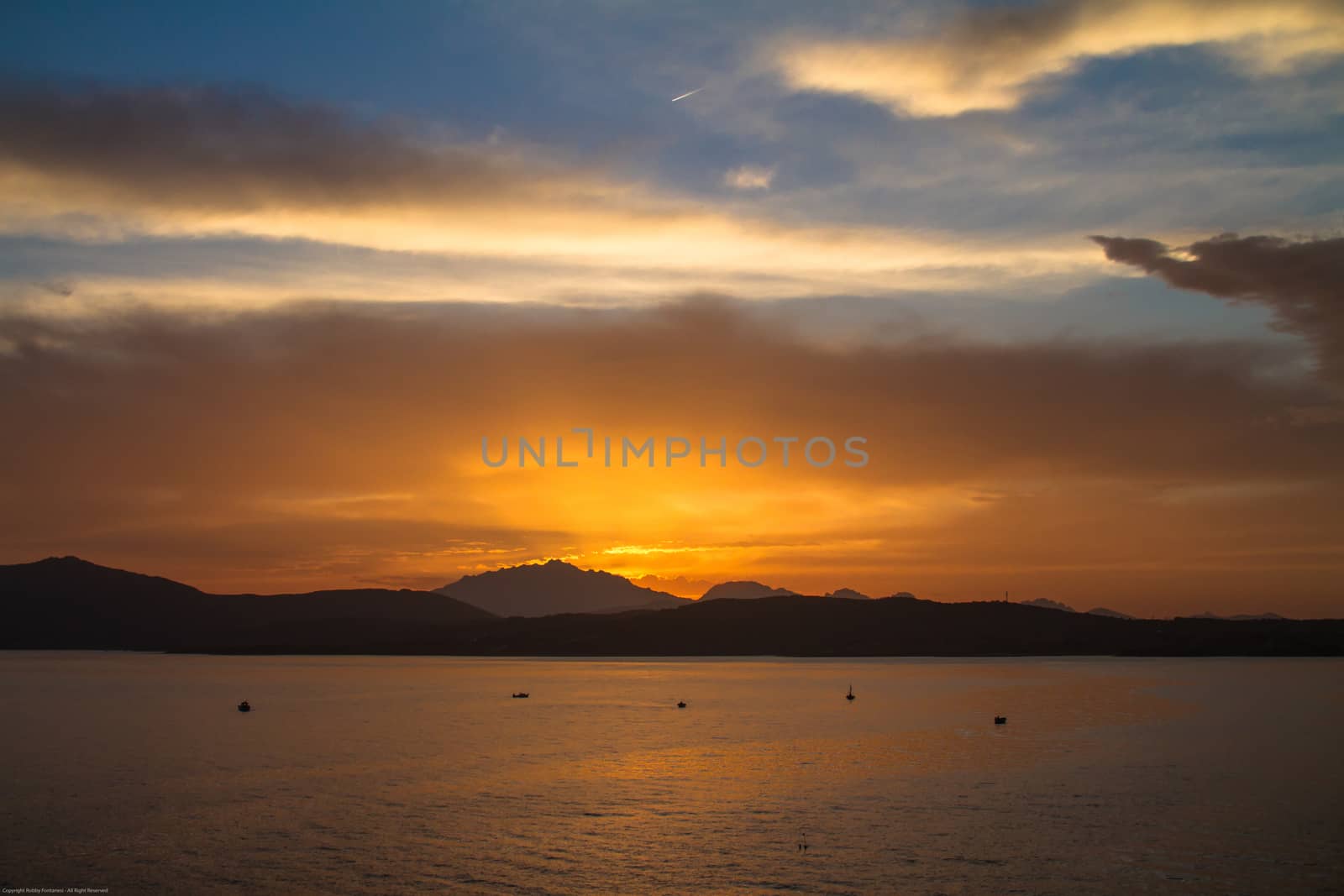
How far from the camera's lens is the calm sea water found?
36.2 metres

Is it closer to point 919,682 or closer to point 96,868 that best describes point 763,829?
point 96,868

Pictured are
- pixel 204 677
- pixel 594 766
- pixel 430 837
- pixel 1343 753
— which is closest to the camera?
pixel 430 837

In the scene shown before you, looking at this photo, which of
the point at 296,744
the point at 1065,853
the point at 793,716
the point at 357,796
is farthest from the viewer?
the point at 793,716

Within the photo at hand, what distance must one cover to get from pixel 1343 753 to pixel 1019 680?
336 ft

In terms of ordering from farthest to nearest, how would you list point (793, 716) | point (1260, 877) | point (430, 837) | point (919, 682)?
1. point (919, 682)
2. point (793, 716)
3. point (430, 837)
4. point (1260, 877)

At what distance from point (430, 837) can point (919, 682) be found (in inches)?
5396

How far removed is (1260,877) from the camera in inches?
1404

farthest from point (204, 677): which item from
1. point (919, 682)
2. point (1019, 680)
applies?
point (1019, 680)

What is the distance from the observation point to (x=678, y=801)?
50.8 m

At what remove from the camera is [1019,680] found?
170 metres

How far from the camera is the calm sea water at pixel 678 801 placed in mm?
36219

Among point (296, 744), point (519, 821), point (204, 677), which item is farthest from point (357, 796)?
point (204, 677)

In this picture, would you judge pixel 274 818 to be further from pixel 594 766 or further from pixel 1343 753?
pixel 1343 753

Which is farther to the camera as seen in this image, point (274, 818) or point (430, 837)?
point (274, 818)
